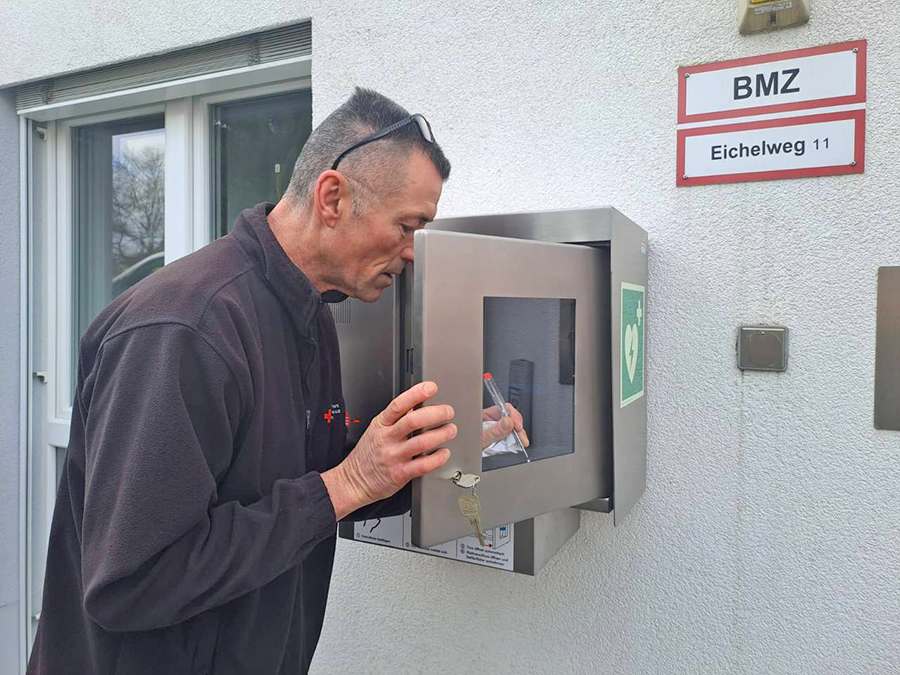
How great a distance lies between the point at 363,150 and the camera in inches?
44.9

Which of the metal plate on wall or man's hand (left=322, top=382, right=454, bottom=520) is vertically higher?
the metal plate on wall

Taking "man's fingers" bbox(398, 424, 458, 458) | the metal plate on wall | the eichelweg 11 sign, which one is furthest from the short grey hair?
the metal plate on wall

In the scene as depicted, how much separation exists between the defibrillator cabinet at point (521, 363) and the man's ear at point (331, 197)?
0.21m

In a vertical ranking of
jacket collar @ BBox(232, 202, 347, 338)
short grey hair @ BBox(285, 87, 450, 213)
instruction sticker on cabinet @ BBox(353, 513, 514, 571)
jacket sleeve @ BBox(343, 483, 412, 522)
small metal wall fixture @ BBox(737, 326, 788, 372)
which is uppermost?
short grey hair @ BBox(285, 87, 450, 213)

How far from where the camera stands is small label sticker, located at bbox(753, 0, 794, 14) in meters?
1.27

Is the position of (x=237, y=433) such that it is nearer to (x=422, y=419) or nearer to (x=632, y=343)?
(x=422, y=419)

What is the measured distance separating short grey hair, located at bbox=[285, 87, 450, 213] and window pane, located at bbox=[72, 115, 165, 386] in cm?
146

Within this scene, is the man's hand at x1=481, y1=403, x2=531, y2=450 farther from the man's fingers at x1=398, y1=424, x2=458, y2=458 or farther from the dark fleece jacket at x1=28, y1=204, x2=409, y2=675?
the dark fleece jacket at x1=28, y1=204, x2=409, y2=675

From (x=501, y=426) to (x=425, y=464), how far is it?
23cm

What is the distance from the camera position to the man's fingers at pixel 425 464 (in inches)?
38.9

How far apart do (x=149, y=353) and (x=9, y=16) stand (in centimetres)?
210

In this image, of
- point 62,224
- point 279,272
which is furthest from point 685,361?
point 62,224

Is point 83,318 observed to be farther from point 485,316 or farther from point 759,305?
point 759,305

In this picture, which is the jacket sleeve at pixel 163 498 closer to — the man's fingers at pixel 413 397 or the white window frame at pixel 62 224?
the man's fingers at pixel 413 397
